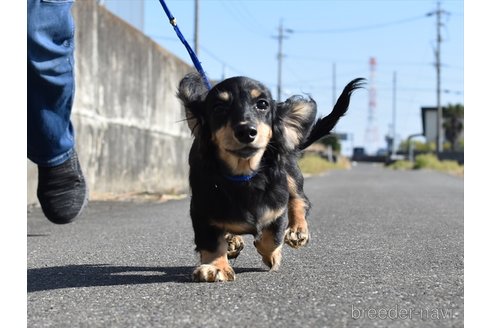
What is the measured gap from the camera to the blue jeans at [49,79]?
297 cm

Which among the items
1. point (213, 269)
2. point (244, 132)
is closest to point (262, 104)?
point (244, 132)

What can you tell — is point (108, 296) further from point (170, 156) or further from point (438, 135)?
point (438, 135)

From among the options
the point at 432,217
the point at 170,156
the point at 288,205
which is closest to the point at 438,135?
the point at 170,156

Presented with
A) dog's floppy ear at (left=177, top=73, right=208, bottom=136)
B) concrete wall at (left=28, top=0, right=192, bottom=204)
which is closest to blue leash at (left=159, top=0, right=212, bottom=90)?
dog's floppy ear at (left=177, top=73, right=208, bottom=136)

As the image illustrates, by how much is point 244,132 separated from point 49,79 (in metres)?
0.87

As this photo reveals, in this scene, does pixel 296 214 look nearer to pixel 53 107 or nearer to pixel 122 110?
pixel 53 107

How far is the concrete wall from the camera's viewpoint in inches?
328

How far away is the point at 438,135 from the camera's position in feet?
154

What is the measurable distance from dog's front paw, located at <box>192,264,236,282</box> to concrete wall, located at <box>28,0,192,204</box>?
169 inches

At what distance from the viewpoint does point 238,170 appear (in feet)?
10.3

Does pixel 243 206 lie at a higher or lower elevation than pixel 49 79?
lower

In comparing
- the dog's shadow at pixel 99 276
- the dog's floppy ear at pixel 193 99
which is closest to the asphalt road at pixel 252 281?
the dog's shadow at pixel 99 276

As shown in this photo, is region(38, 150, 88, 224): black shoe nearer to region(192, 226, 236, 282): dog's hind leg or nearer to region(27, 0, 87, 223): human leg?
region(27, 0, 87, 223): human leg

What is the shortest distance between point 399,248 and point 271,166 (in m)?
1.18
